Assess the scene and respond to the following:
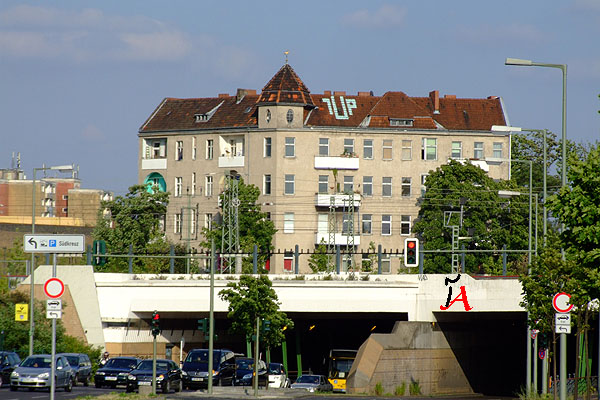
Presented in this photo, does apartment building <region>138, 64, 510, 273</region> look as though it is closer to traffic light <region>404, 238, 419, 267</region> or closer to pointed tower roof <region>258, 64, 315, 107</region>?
pointed tower roof <region>258, 64, 315, 107</region>

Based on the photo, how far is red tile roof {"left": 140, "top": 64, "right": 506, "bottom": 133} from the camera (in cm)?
10150

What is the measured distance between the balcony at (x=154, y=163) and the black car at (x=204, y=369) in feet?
164

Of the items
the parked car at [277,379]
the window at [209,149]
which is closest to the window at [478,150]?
the window at [209,149]

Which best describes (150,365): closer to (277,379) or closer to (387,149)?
(277,379)

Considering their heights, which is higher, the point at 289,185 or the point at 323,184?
the point at 323,184

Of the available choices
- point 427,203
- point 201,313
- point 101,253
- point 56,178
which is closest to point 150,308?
point 201,313

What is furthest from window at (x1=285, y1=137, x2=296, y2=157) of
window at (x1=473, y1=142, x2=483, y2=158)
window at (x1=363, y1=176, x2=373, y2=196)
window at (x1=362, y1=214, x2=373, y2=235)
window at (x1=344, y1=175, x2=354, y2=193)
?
window at (x1=473, y1=142, x2=483, y2=158)

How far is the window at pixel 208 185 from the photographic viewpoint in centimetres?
10175

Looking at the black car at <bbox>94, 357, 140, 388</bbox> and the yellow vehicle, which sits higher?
the black car at <bbox>94, 357, 140, 388</bbox>

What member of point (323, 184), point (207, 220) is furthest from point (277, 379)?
point (207, 220)

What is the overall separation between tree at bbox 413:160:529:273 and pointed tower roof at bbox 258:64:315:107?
43.6 feet

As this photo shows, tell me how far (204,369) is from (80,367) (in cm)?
544

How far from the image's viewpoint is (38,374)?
4241 cm

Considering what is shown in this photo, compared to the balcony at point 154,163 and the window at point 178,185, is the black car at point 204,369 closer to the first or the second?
the window at point 178,185
